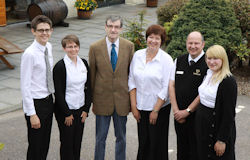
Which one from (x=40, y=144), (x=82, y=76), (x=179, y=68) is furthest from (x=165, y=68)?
(x=40, y=144)

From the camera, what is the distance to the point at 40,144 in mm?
4090

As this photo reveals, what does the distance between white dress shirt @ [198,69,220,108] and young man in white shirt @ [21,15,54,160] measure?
1.63 meters

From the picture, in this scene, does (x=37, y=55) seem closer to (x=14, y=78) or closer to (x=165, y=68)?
(x=165, y=68)

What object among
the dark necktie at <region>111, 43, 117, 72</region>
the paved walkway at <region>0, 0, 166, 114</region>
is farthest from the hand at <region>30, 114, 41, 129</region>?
the paved walkway at <region>0, 0, 166, 114</region>

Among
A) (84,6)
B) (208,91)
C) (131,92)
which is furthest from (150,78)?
(84,6)

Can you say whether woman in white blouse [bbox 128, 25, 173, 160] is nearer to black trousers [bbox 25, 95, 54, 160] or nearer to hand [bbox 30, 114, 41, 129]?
black trousers [bbox 25, 95, 54, 160]

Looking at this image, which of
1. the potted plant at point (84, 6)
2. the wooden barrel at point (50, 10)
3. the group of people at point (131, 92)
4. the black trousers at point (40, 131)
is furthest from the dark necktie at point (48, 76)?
the potted plant at point (84, 6)

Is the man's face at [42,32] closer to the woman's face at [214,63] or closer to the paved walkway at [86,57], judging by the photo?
the woman's face at [214,63]

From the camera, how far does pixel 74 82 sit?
13.4ft

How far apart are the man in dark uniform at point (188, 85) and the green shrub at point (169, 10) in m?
6.13

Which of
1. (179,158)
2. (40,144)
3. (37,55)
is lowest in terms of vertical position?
(179,158)

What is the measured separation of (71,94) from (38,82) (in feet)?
1.39

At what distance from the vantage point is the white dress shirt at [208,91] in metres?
3.79

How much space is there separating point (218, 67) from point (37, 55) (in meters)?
1.90
